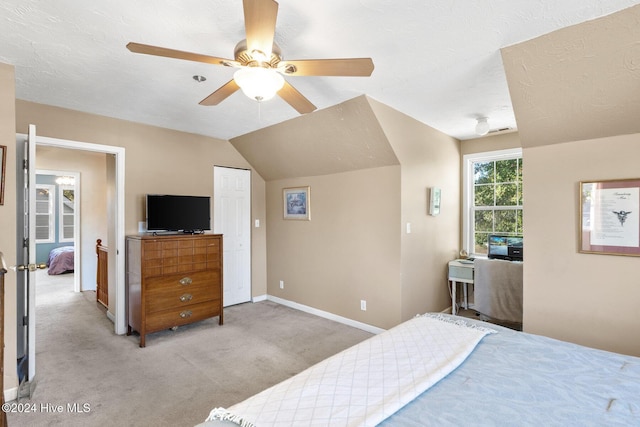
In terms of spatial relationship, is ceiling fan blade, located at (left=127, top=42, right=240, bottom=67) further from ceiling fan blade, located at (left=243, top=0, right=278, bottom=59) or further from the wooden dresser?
the wooden dresser

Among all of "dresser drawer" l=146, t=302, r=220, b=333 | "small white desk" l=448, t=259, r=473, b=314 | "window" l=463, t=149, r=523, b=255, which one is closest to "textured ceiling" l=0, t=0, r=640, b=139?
"window" l=463, t=149, r=523, b=255

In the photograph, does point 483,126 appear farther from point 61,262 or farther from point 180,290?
point 61,262

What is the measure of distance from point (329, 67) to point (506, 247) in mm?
3292

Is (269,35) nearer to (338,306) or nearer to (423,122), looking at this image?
(423,122)

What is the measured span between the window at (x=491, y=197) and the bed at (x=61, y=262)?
763cm

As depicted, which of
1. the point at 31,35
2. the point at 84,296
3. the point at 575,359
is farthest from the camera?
the point at 84,296

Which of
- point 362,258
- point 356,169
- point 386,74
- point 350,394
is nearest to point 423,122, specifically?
point 356,169

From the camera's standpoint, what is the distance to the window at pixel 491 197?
13.1 feet

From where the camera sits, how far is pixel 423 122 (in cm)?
354

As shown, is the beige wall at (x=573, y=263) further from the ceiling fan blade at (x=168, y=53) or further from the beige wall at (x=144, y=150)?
the beige wall at (x=144, y=150)

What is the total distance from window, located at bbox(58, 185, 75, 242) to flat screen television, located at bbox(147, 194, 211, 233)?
539 cm

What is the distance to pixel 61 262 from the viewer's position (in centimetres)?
650

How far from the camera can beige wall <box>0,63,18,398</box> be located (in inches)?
87.2

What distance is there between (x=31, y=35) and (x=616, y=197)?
12.9ft
